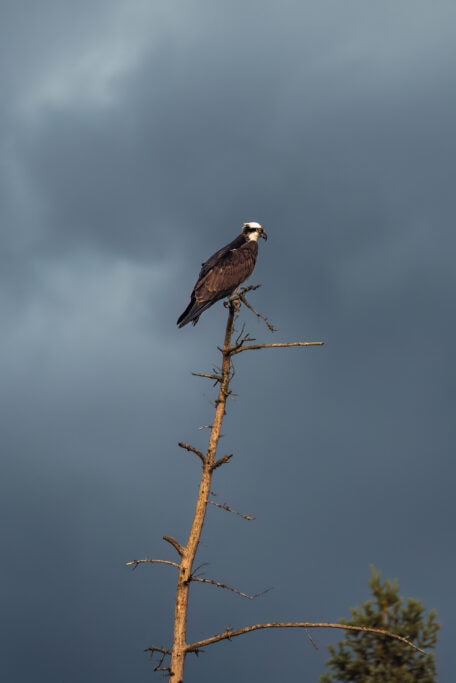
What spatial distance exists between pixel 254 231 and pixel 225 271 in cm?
286

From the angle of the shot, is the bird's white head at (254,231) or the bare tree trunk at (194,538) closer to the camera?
the bare tree trunk at (194,538)

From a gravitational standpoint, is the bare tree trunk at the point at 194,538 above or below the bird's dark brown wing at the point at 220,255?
below

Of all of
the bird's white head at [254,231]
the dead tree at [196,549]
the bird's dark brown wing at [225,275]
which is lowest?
the dead tree at [196,549]

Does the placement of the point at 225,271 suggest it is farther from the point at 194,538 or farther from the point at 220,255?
the point at 194,538

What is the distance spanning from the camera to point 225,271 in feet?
71.7

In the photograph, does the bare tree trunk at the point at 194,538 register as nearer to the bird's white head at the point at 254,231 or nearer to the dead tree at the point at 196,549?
the dead tree at the point at 196,549

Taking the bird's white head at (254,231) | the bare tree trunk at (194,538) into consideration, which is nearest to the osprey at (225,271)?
the bird's white head at (254,231)

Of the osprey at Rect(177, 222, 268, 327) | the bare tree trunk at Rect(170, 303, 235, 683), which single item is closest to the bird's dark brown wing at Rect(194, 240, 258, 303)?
the osprey at Rect(177, 222, 268, 327)

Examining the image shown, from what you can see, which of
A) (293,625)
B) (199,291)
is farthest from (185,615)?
(199,291)

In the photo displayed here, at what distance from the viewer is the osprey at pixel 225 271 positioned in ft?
68.6

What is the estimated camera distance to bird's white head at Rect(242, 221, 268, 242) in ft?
79.7

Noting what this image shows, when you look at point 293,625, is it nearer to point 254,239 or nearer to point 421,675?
point 421,675

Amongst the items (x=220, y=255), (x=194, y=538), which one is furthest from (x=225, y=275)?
(x=194, y=538)

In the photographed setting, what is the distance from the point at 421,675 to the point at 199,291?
10373mm
